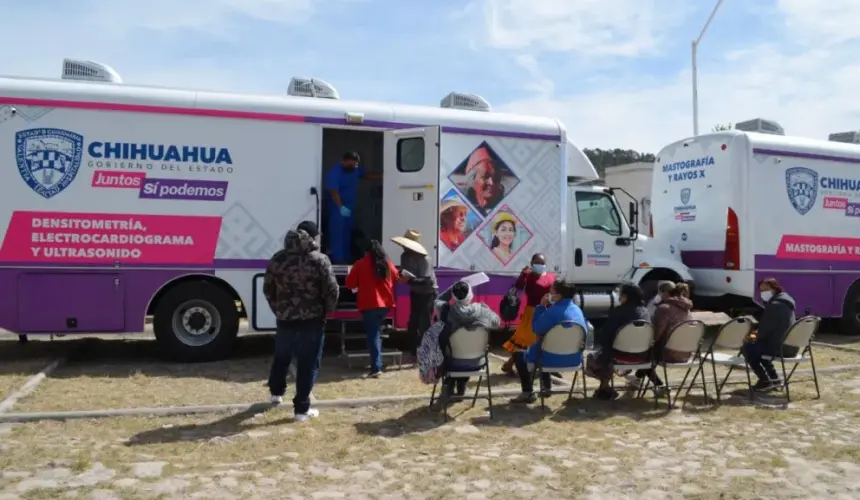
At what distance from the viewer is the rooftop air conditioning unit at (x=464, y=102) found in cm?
953

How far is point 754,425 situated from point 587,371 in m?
1.44

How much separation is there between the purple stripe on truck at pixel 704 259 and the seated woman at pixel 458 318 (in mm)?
6026

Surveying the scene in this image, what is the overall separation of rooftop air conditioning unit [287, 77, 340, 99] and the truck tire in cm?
869

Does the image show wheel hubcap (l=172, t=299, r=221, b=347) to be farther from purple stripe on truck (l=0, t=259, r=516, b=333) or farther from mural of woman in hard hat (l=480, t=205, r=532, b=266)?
mural of woman in hard hat (l=480, t=205, r=532, b=266)

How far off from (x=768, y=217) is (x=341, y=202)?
644 centimetres

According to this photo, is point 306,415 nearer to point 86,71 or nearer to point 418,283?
point 418,283

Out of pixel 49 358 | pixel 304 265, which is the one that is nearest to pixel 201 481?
pixel 304 265

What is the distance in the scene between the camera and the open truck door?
28.1 feet

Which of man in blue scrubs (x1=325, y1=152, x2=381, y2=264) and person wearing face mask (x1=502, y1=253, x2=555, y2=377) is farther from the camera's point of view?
man in blue scrubs (x1=325, y1=152, x2=381, y2=264)

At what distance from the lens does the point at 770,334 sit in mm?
7109

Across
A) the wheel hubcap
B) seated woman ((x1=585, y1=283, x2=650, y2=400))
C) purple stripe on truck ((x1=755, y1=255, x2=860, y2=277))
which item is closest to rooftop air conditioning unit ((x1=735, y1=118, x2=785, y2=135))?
purple stripe on truck ((x1=755, y1=255, x2=860, y2=277))

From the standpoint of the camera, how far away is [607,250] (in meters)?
10.9

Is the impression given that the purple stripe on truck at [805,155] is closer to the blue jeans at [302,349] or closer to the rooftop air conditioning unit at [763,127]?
the rooftop air conditioning unit at [763,127]

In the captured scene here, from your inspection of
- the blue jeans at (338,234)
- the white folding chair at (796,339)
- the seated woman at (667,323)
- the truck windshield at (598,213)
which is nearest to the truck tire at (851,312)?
the truck windshield at (598,213)
